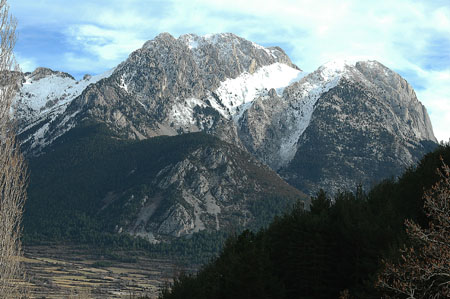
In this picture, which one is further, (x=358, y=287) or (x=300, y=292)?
(x=300, y=292)

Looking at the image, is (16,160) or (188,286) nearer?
(16,160)

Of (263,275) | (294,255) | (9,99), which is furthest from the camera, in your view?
(294,255)

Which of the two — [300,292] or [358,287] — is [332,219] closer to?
[300,292]

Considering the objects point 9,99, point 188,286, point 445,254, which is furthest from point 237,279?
point 445,254

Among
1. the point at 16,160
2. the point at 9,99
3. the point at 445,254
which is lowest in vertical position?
the point at 445,254

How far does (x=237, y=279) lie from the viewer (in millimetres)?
57344

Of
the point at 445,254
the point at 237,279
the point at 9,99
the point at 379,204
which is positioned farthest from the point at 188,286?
the point at 445,254

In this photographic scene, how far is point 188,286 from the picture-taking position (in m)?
74.5

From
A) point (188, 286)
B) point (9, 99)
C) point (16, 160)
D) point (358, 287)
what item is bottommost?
point (188, 286)

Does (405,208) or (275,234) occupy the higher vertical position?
(405,208)

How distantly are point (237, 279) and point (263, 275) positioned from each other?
8.84 feet

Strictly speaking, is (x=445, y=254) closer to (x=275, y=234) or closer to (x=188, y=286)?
(x=275, y=234)

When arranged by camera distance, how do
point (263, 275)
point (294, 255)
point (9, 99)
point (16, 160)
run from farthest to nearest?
point (294, 255) < point (263, 275) < point (16, 160) < point (9, 99)

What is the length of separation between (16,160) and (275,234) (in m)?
35.6
